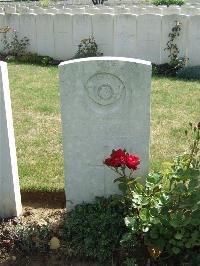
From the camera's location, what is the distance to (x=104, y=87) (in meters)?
3.73

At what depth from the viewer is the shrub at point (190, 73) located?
9656mm

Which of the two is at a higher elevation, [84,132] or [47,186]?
[84,132]

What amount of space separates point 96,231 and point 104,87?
1177 millimetres

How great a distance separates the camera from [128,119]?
12.5ft

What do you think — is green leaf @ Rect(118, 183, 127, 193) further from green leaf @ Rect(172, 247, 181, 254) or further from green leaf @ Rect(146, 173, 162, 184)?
green leaf @ Rect(172, 247, 181, 254)

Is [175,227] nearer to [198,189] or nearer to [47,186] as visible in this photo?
[198,189]

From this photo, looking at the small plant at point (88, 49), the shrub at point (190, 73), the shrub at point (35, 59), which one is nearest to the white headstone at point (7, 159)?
the shrub at point (190, 73)

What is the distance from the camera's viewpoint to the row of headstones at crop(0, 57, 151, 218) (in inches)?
145

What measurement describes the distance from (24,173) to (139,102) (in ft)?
6.28

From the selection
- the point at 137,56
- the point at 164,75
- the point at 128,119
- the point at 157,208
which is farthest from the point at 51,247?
the point at 137,56

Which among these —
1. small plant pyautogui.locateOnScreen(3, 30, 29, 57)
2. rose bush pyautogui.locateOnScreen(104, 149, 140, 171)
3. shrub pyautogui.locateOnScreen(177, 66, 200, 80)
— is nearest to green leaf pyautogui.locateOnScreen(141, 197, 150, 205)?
rose bush pyautogui.locateOnScreen(104, 149, 140, 171)

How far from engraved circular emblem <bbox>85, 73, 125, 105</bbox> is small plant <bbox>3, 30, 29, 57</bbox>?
348 inches

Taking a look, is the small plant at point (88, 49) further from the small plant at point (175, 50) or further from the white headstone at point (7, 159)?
the white headstone at point (7, 159)

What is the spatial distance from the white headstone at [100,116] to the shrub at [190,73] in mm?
6102
